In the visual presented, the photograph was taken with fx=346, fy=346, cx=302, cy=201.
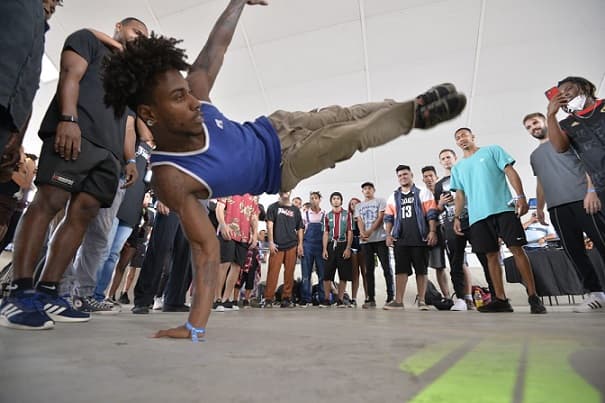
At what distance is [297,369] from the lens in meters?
0.59

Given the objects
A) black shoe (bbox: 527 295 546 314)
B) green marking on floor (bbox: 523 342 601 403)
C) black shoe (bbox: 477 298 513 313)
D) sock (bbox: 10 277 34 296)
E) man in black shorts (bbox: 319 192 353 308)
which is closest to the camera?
green marking on floor (bbox: 523 342 601 403)

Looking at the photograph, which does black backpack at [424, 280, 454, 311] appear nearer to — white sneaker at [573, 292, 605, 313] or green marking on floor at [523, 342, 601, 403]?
white sneaker at [573, 292, 605, 313]

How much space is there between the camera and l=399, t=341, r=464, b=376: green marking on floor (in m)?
0.60

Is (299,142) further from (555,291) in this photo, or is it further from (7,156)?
(555,291)

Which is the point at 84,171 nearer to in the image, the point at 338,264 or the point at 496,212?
the point at 496,212

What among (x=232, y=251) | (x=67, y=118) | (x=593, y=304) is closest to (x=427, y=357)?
(x=67, y=118)

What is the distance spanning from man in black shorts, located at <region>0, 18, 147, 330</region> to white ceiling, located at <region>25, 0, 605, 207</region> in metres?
2.29

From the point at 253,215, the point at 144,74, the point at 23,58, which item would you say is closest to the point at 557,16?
the point at 253,215

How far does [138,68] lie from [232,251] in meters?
2.28

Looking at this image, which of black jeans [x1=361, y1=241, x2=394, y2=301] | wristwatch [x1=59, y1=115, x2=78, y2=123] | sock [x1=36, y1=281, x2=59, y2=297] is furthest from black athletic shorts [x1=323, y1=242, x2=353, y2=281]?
wristwatch [x1=59, y1=115, x2=78, y2=123]

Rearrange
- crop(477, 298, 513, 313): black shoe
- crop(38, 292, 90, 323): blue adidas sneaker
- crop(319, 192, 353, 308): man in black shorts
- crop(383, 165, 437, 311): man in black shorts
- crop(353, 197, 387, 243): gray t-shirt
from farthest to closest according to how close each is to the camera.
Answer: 1. crop(319, 192, 353, 308): man in black shorts
2. crop(353, 197, 387, 243): gray t-shirt
3. crop(383, 165, 437, 311): man in black shorts
4. crop(477, 298, 513, 313): black shoe
5. crop(38, 292, 90, 323): blue adidas sneaker

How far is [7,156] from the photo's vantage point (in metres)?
1.07

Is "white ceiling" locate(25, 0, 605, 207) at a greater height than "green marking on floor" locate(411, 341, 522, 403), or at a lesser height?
greater

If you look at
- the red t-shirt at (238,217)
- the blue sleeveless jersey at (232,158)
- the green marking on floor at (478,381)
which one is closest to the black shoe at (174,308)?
the red t-shirt at (238,217)
